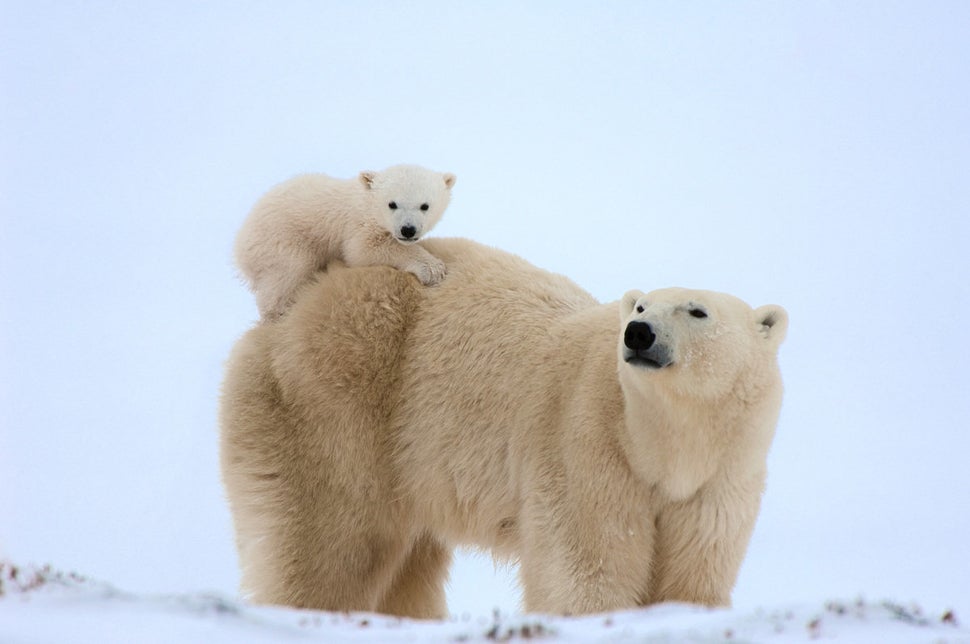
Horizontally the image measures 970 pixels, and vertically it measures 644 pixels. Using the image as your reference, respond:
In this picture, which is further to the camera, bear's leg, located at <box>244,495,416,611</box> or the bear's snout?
bear's leg, located at <box>244,495,416,611</box>

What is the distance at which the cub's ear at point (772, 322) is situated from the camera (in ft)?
14.5

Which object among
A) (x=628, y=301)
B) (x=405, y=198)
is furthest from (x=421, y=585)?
(x=628, y=301)

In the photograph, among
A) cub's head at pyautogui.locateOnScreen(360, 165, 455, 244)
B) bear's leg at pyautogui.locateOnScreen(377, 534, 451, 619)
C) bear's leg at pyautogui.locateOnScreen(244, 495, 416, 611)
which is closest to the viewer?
bear's leg at pyautogui.locateOnScreen(244, 495, 416, 611)

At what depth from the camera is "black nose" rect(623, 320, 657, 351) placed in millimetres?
4145

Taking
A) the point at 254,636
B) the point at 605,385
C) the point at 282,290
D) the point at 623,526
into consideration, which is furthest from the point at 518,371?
the point at 254,636

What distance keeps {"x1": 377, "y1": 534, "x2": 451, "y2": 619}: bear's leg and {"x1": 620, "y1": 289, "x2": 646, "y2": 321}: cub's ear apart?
176 centimetres

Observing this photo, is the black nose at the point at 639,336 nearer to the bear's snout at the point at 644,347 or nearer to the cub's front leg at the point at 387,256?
the bear's snout at the point at 644,347

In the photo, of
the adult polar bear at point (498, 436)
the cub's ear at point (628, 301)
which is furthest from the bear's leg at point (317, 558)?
the cub's ear at point (628, 301)

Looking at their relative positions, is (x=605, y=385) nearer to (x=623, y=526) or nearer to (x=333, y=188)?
(x=623, y=526)

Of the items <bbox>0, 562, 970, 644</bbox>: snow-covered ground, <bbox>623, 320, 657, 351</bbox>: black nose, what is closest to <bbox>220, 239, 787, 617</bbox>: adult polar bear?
<bbox>623, 320, 657, 351</bbox>: black nose

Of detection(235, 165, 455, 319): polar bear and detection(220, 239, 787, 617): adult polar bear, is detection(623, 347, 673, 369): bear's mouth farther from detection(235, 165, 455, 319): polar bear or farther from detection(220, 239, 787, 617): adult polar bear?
detection(235, 165, 455, 319): polar bear

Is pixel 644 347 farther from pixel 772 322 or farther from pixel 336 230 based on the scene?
pixel 336 230

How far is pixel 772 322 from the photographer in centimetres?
446

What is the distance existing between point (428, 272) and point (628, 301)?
45.0 inches
